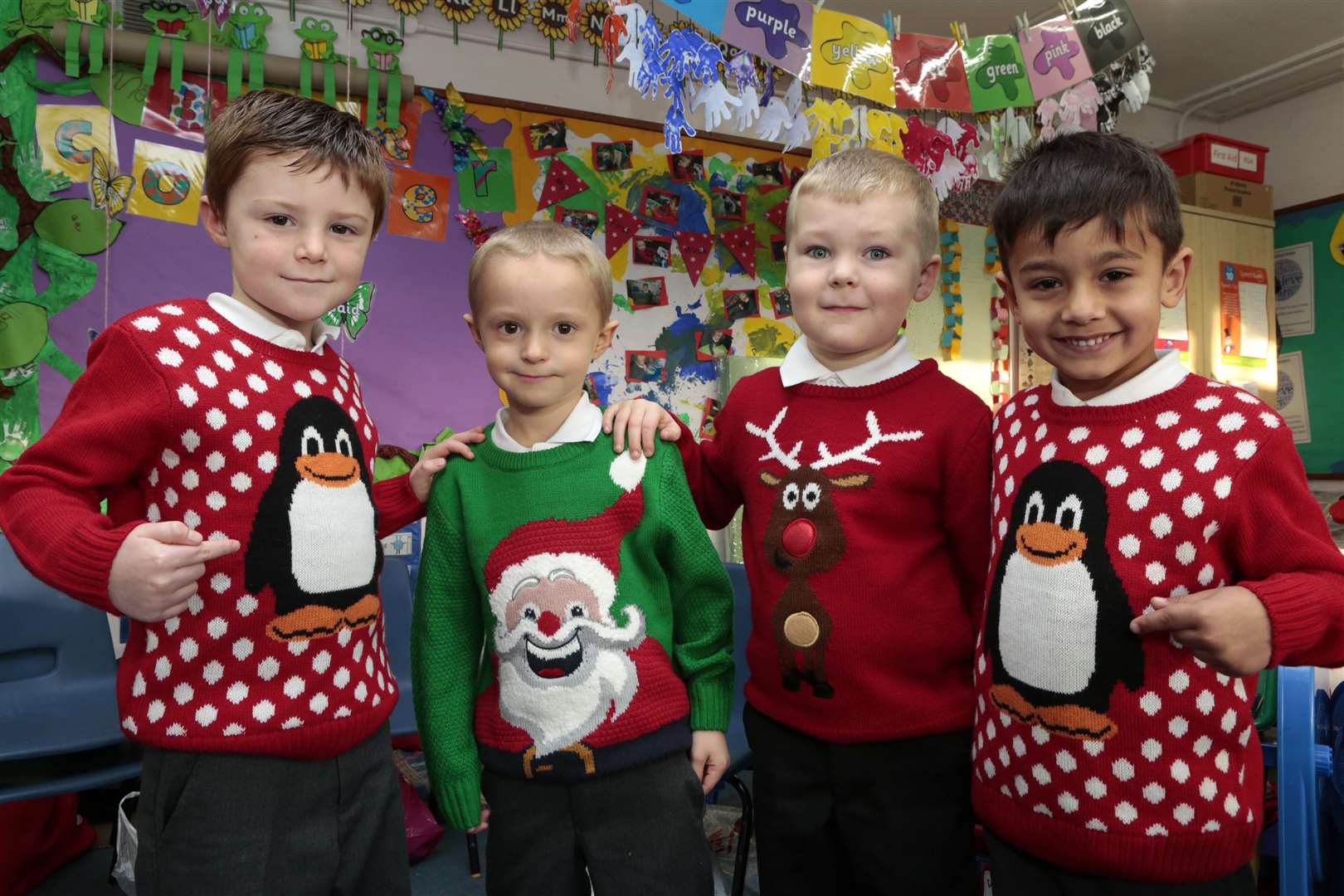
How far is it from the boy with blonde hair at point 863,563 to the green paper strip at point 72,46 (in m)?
2.31

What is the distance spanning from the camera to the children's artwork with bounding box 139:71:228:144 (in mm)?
2586

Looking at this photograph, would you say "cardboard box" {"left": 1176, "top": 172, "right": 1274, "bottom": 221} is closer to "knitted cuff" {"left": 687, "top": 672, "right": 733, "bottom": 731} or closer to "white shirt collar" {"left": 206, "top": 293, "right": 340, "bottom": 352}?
"knitted cuff" {"left": 687, "top": 672, "right": 733, "bottom": 731}

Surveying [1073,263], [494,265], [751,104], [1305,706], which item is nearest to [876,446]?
[1073,263]

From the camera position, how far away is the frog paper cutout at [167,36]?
252 cm

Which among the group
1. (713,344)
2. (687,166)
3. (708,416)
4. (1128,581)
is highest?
(687,166)

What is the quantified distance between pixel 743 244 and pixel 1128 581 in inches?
105

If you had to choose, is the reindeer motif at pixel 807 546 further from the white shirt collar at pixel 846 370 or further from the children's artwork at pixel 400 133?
the children's artwork at pixel 400 133

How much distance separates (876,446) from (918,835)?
18.7 inches

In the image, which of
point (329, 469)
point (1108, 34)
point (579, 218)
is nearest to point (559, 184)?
point (579, 218)

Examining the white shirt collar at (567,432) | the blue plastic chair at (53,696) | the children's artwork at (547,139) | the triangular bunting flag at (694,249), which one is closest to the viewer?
the white shirt collar at (567,432)

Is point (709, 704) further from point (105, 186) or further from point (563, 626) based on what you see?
point (105, 186)

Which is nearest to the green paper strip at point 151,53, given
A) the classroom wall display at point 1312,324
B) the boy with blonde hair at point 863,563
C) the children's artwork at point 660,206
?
the children's artwork at point 660,206

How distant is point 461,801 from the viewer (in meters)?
1.08

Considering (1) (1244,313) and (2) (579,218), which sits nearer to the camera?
(2) (579,218)
